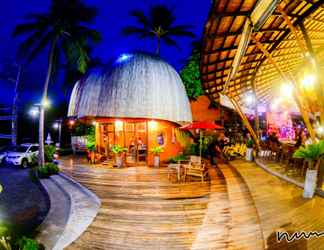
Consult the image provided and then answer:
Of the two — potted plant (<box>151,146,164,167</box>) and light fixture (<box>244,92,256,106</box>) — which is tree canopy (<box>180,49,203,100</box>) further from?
potted plant (<box>151,146,164,167</box>)

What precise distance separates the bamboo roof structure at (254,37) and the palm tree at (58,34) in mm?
9519

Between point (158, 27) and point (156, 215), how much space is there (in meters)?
23.9

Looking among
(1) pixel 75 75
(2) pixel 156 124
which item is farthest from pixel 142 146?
(1) pixel 75 75

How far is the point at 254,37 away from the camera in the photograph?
29.4 feet

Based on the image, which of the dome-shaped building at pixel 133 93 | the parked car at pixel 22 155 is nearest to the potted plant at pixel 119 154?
the dome-shaped building at pixel 133 93

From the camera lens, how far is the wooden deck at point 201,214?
580 centimetres

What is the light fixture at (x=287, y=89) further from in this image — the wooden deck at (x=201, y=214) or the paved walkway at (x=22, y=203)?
the paved walkway at (x=22, y=203)

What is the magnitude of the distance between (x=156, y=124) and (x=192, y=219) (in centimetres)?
1029

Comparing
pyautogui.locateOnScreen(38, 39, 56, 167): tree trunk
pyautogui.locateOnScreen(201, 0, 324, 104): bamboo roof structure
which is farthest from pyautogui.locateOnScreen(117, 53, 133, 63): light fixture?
pyautogui.locateOnScreen(38, 39, 56, 167): tree trunk

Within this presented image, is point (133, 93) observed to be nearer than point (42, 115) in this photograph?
Yes

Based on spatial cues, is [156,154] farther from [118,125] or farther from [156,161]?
[118,125]

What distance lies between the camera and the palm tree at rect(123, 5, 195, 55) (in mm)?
26622

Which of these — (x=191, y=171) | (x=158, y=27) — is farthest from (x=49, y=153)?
(x=158, y=27)

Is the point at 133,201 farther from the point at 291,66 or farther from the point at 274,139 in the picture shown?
the point at 291,66
